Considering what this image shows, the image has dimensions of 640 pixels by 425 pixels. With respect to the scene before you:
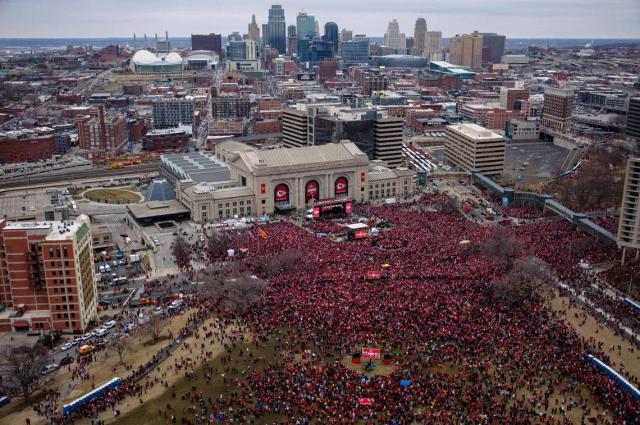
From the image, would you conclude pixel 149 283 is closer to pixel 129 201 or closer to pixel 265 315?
pixel 265 315

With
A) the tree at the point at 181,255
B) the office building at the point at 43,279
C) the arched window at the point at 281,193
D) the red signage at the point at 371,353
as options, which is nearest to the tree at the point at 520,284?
the red signage at the point at 371,353

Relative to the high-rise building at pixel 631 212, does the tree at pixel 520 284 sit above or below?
below

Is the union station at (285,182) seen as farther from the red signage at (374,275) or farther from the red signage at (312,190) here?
the red signage at (374,275)

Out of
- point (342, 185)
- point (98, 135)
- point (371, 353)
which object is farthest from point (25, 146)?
point (371, 353)

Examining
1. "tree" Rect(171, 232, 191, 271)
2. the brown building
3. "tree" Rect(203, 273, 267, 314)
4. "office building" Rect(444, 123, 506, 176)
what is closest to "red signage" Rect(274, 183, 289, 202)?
"tree" Rect(171, 232, 191, 271)

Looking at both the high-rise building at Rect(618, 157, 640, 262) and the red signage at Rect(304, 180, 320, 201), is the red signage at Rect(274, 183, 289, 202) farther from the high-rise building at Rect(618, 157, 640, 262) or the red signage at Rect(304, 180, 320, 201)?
the high-rise building at Rect(618, 157, 640, 262)

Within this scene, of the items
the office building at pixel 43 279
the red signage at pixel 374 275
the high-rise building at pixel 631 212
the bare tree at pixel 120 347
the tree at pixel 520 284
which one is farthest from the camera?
the high-rise building at pixel 631 212

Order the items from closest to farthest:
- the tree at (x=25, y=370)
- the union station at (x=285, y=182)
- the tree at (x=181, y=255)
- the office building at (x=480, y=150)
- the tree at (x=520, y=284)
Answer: the tree at (x=25, y=370)
the tree at (x=520, y=284)
the tree at (x=181, y=255)
the union station at (x=285, y=182)
the office building at (x=480, y=150)

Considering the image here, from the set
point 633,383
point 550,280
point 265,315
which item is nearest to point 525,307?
point 550,280
